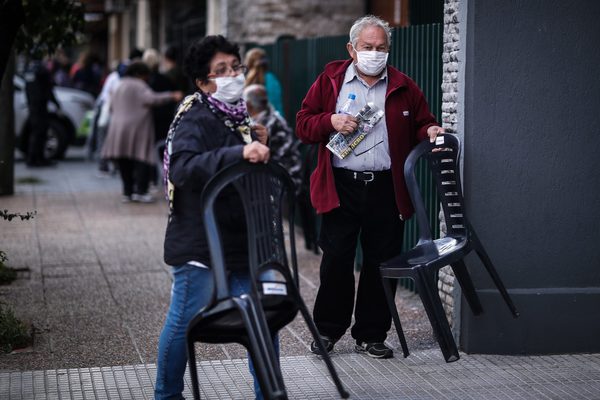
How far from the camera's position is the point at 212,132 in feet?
15.3

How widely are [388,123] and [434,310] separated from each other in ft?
3.44

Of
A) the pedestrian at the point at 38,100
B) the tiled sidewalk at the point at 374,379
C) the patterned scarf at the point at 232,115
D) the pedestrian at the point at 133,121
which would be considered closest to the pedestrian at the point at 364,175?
the tiled sidewalk at the point at 374,379

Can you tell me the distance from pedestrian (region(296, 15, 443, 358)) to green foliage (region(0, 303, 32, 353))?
1.70 metres

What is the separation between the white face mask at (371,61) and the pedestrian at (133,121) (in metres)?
7.38

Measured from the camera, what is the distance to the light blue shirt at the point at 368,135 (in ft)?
19.5

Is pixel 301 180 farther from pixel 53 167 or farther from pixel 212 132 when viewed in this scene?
pixel 53 167

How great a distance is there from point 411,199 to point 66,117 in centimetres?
1392

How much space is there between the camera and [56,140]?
1872 centimetres

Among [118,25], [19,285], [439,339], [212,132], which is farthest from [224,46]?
[118,25]

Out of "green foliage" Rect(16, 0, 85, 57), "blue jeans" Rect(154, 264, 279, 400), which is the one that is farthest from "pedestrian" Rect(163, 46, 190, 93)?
"blue jeans" Rect(154, 264, 279, 400)

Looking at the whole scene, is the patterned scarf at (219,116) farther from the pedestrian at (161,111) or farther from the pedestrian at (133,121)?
the pedestrian at (161,111)

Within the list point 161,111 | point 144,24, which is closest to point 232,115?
point 161,111

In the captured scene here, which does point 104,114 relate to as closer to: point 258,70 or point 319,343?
point 258,70

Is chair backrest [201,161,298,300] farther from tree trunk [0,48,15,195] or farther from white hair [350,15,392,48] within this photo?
tree trunk [0,48,15,195]
